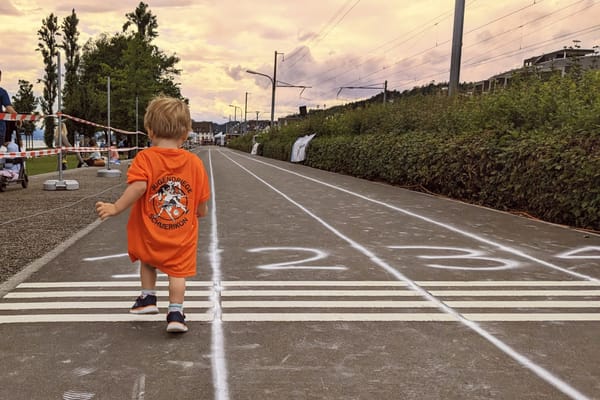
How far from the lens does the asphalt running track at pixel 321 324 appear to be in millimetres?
2836

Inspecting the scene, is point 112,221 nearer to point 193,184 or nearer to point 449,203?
point 193,184

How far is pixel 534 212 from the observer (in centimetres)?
977

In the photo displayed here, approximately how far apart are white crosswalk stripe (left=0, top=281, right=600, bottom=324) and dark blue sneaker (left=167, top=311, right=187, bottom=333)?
0.33 m

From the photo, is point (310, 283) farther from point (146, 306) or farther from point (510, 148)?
point (510, 148)

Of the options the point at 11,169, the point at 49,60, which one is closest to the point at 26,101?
the point at 49,60

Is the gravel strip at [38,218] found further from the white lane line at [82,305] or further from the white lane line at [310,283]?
the white lane line at [310,283]

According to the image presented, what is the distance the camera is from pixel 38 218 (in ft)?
27.5

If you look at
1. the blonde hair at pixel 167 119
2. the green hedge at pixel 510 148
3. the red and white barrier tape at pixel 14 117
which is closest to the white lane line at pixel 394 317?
the blonde hair at pixel 167 119

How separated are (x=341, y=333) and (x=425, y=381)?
81cm

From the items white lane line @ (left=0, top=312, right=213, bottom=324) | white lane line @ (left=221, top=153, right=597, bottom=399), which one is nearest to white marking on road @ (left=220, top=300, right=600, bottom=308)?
white lane line @ (left=221, top=153, right=597, bottom=399)

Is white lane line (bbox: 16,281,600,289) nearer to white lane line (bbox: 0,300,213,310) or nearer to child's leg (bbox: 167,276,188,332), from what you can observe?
white lane line (bbox: 0,300,213,310)

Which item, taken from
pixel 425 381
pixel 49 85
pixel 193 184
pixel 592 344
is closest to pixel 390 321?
pixel 425 381

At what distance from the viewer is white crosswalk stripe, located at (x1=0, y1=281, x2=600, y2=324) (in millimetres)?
3924

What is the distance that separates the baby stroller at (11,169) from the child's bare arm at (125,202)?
387 inches
